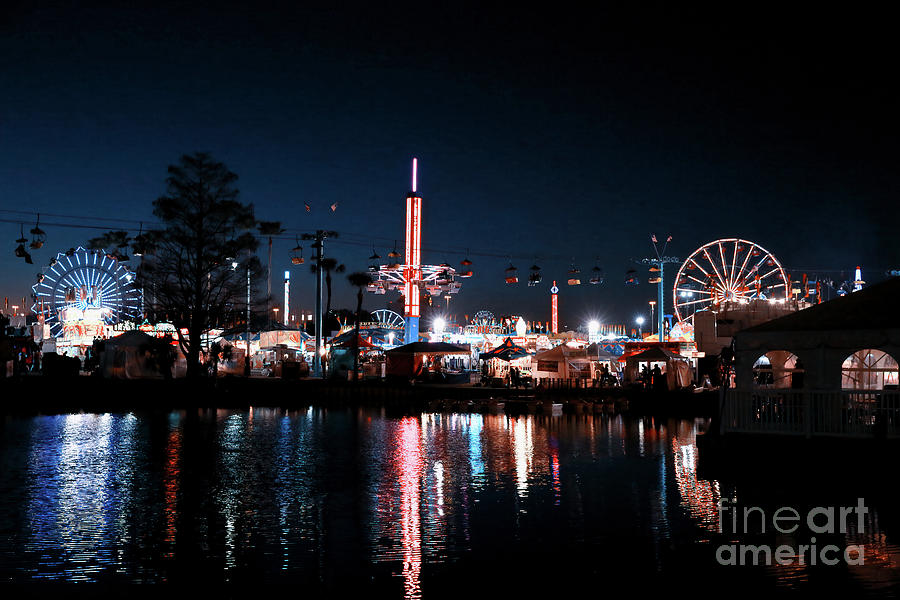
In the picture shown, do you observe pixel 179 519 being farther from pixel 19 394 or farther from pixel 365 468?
pixel 19 394

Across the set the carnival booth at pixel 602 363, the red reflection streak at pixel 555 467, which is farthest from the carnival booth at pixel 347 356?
the red reflection streak at pixel 555 467

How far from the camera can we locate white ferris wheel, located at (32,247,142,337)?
196 feet

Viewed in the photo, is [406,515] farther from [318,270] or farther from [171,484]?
[318,270]

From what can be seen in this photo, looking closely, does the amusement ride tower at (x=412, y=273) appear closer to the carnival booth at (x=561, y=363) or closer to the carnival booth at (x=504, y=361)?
the carnival booth at (x=504, y=361)

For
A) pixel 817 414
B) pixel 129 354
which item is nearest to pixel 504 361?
pixel 129 354

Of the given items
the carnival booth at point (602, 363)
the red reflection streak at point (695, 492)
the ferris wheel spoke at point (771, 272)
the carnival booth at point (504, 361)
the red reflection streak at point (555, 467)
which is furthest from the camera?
the ferris wheel spoke at point (771, 272)

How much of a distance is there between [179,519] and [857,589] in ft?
26.7

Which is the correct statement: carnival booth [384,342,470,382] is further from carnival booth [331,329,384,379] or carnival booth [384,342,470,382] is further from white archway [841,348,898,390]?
white archway [841,348,898,390]

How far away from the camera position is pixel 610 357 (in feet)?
153

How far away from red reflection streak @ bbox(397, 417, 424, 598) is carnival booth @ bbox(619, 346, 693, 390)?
19494 millimetres

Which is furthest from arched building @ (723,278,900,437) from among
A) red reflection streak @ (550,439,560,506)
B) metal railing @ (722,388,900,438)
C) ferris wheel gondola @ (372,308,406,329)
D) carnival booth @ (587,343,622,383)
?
ferris wheel gondola @ (372,308,406,329)

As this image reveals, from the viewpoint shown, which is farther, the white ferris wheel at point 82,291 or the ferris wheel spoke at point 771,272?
the white ferris wheel at point 82,291

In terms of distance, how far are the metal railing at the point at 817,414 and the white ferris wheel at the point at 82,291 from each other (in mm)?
51738

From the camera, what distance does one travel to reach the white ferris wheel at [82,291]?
5969 cm
